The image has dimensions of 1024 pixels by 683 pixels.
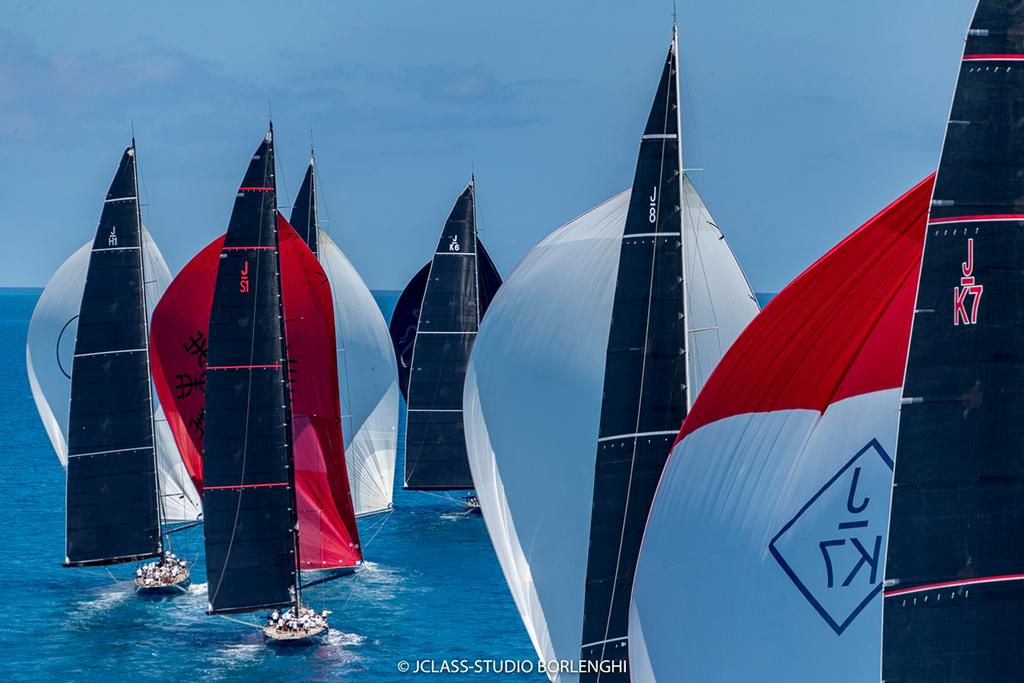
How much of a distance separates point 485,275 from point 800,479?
38154 mm

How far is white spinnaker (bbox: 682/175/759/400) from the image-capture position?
2352cm

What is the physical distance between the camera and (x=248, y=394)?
35.0 meters

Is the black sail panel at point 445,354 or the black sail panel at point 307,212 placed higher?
the black sail panel at point 307,212

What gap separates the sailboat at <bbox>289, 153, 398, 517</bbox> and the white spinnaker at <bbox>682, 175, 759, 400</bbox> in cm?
2446

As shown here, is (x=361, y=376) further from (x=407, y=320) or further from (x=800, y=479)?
(x=800, y=479)

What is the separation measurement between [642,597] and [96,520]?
2593cm

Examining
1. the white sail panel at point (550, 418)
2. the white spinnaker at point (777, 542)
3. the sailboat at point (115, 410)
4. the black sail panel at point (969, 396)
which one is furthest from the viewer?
the sailboat at point (115, 410)

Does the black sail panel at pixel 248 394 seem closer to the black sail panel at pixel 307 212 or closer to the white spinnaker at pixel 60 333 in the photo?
the white spinnaker at pixel 60 333

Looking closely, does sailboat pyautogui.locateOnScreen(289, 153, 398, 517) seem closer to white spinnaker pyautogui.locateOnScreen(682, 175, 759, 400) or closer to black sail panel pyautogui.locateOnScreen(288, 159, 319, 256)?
black sail panel pyautogui.locateOnScreen(288, 159, 319, 256)

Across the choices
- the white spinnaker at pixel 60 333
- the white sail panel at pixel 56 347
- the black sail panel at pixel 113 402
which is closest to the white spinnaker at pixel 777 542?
the black sail panel at pixel 113 402

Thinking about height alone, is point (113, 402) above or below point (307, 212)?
below

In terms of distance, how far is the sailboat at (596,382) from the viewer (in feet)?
69.4

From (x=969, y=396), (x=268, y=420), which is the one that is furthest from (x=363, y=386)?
(x=969, y=396)

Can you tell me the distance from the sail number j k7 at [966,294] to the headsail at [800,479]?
249 centimetres
